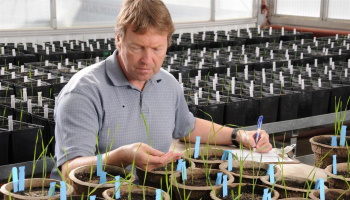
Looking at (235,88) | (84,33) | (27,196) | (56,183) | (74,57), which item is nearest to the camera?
(27,196)

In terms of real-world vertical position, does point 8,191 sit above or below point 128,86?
below

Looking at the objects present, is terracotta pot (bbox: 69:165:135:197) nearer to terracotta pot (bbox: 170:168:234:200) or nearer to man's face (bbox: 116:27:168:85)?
terracotta pot (bbox: 170:168:234:200)

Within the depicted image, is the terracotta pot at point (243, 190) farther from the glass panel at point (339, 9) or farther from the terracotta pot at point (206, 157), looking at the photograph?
the glass panel at point (339, 9)

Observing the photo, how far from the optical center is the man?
2082mm

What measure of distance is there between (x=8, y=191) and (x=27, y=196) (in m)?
0.06

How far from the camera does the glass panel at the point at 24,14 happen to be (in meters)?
7.00

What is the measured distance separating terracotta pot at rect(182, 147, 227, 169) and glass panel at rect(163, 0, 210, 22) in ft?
20.3

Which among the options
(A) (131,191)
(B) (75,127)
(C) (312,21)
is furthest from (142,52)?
(C) (312,21)

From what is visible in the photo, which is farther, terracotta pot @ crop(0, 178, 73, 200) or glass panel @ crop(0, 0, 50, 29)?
glass panel @ crop(0, 0, 50, 29)

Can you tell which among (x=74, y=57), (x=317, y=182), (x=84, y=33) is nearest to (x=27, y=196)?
(x=317, y=182)

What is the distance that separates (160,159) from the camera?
75.0 inches

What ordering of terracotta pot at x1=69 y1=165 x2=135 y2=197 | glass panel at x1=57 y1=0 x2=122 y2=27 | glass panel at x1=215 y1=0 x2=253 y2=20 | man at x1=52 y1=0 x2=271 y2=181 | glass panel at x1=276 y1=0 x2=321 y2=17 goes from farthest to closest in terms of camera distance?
glass panel at x1=215 y1=0 x2=253 y2=20, glass panel at x1=276 y1=0 x2=321 y2=17, glass panel at x1=57 y1=0 x2=122 y2=27, man at x1=52 y1=0 x2=271 y2=181, terracotta pot at x1=69 y1=165 x2=135 y2=197

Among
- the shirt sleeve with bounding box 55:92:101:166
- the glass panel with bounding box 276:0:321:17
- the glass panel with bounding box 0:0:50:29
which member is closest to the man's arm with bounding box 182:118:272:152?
the shirt sleeve with bounding box 55:92:101:166

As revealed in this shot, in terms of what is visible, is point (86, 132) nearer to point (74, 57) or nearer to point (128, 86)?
point (128, 86)
